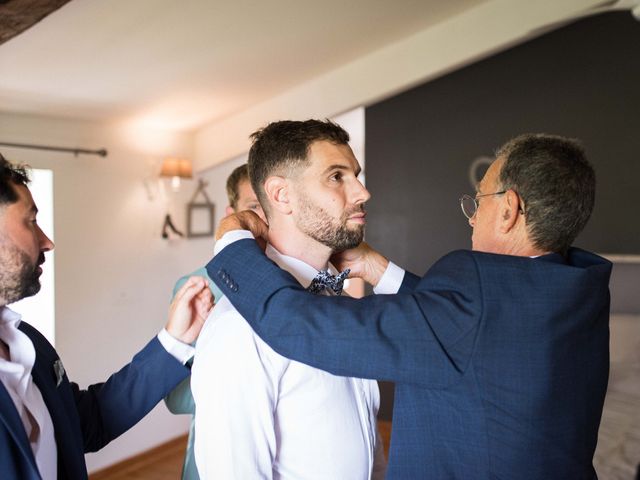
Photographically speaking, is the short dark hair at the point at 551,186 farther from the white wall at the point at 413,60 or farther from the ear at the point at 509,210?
the white wall at the point at 413,60

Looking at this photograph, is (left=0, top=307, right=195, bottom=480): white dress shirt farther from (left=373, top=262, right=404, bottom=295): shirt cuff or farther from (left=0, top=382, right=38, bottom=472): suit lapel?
(left=373, top=262, right=404, bottom=295): shirt cuff

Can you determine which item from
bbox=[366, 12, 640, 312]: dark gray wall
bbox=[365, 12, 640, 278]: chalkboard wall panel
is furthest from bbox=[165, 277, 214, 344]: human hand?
bbox=[365, 12, 640, 278]: chalkboard wall panel

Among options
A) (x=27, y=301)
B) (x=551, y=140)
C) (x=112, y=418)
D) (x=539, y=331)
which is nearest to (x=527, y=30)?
(x=551, y=140)

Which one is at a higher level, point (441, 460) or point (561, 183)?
point (561, 183)

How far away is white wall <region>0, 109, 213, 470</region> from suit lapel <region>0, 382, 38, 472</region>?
109 inches

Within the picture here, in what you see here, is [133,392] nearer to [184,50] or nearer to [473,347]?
[473,347]

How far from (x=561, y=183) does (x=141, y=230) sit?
374 centimetres

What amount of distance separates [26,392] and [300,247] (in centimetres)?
69

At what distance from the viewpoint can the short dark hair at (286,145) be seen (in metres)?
1.46

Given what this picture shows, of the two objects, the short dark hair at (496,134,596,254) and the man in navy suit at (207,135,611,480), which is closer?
the man in navy suit at (207,135,611,480)

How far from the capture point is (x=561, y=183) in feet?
4.09

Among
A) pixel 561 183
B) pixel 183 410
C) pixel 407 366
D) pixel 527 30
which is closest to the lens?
pixel 407 366

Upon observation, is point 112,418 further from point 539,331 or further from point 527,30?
point 527,30

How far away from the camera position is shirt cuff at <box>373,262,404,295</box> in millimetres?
1702
